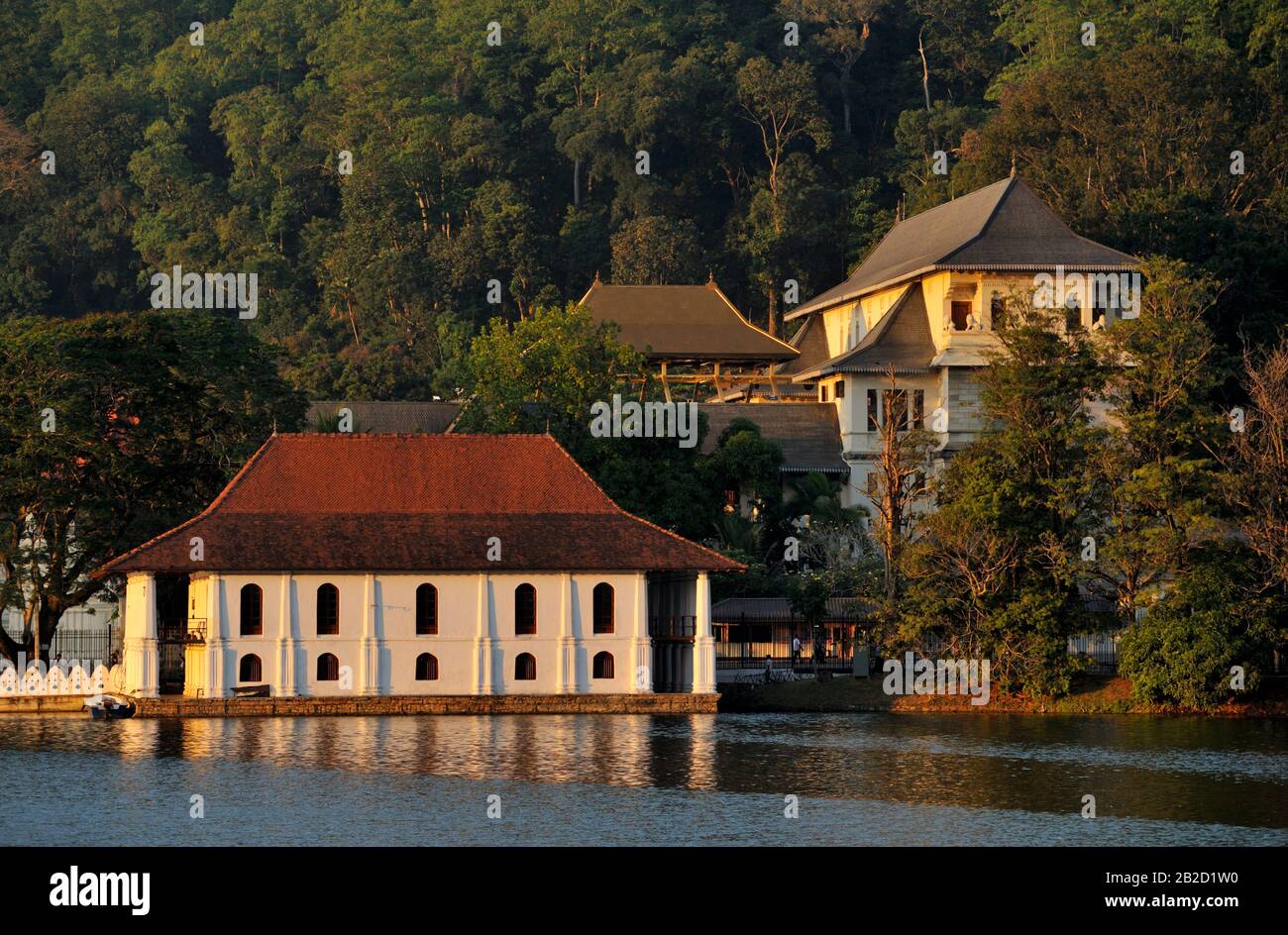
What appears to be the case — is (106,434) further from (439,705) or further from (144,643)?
(439,705)

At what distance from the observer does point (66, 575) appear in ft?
217

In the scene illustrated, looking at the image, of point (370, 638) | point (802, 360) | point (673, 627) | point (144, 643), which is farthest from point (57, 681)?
point (802, 360)

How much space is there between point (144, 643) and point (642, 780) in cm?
2044

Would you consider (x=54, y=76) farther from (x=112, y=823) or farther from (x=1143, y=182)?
(x=112, y=823)

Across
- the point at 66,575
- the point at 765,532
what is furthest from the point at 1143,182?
the point at 66,575

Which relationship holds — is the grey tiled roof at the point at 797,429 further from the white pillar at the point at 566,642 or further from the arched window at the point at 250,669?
the arched window at the point at 250,669

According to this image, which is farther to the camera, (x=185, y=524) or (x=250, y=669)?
(x=185, y=524)

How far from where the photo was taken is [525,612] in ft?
203

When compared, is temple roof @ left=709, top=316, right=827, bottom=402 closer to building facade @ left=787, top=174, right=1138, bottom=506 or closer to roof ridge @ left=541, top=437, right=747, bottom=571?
building facade @ left=787, top=174, right=1138, bottom=506

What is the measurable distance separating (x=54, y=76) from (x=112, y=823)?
121 m

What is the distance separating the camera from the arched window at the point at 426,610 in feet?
201

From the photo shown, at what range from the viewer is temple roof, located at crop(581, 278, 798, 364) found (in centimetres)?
9394

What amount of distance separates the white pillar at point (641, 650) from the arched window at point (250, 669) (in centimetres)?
1031
